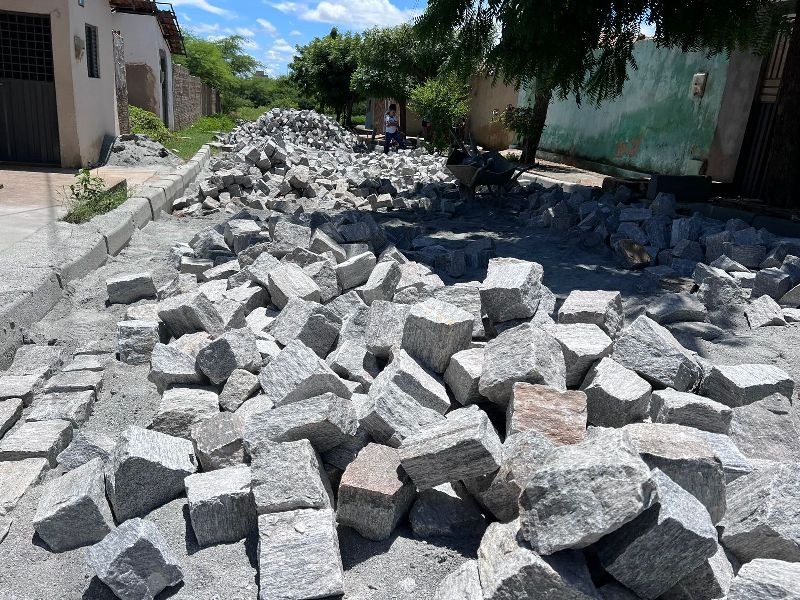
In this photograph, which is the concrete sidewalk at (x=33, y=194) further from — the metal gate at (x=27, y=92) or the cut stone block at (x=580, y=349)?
the cut stone block at (x=580, y=349)

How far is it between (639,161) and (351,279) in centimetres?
1024

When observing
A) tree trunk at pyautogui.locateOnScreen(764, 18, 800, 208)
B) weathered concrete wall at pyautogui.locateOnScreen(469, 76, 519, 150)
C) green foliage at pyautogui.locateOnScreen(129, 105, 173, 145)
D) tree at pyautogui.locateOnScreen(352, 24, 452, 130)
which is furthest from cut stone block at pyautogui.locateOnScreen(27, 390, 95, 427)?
tree at pyautogui.locateOnScreen(352, 24, 452, 130)

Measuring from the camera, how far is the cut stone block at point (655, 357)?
308 cm

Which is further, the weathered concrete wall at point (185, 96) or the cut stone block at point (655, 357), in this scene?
the weathered concrete wall at point (185, 96)

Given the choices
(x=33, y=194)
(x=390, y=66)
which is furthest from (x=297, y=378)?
(x=390, y=66)

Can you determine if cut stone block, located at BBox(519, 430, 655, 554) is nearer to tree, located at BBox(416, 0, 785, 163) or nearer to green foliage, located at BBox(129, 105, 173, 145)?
tree, located at BBox(416, 0, 785, 163)

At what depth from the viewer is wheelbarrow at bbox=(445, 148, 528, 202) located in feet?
29.2

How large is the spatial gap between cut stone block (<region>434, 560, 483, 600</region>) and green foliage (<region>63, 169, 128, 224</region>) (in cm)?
573

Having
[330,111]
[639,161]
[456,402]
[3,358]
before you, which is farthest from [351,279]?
[330,111]

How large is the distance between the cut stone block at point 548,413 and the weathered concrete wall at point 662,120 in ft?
30.4

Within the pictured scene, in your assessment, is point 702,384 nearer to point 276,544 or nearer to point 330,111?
point 276,544

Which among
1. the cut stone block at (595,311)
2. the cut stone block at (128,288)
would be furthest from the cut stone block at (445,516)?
the cut stone block at (128,288)

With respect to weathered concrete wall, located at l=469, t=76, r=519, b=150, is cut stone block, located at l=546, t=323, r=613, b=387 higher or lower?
lower

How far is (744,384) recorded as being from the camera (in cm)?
312
